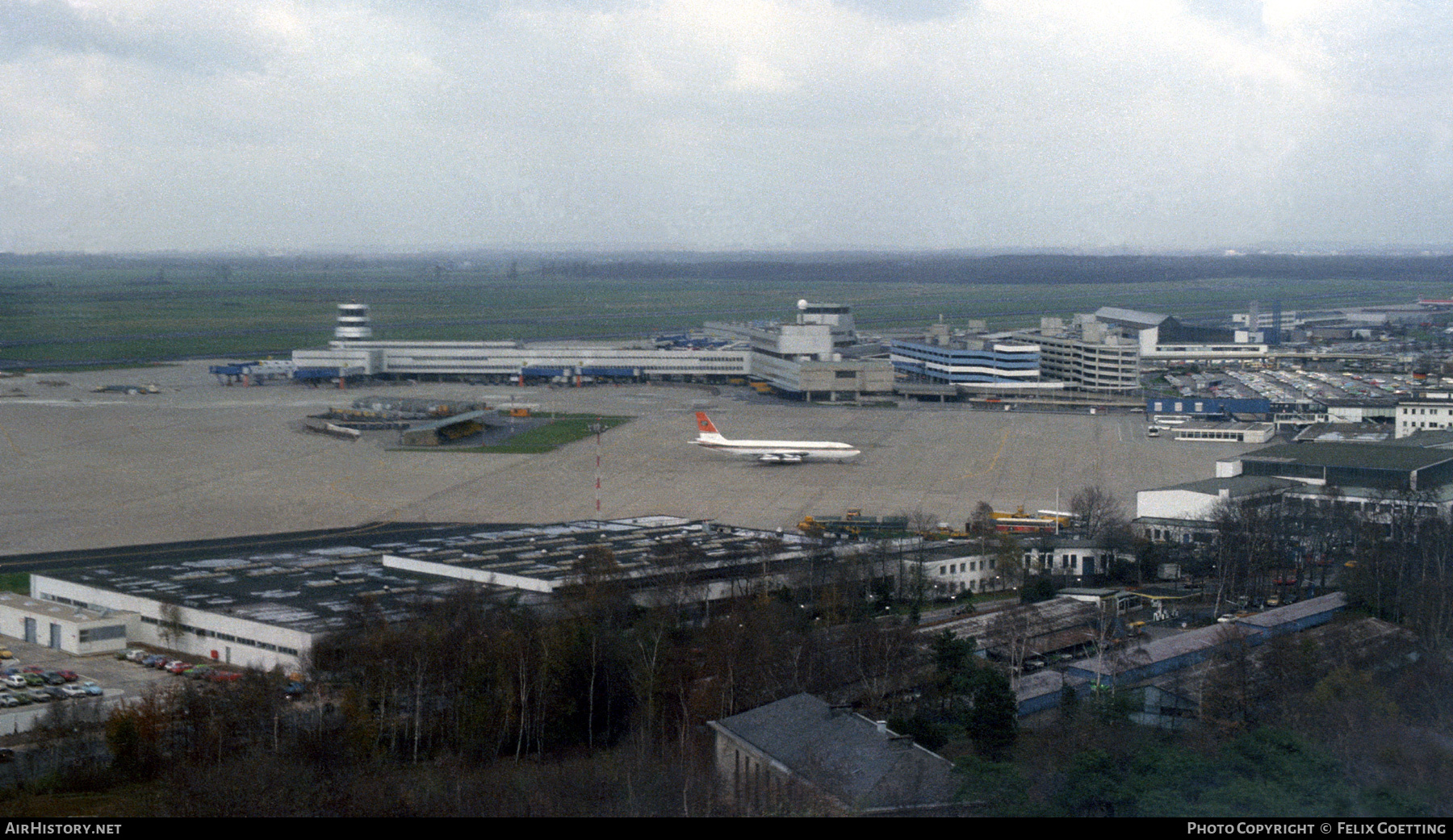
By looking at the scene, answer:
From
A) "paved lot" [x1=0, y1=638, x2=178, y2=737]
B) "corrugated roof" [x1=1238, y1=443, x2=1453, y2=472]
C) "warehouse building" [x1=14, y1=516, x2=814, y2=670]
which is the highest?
"corrugated roof" [x1=1238, y1=443, x2=1453, y2=472]

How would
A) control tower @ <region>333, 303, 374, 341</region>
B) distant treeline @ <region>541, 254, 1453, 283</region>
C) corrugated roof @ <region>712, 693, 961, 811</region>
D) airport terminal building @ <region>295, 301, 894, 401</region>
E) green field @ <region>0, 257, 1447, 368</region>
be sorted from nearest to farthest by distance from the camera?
corrugated roof @ <region>712, 693, 961, 811</region>
airport terminal building @ <region>295, 301, 894, 401</region>
control tower @ <region>333, 303, 374, 341</region>
green field @ <region>0, 257, 1447, 368</region>
distant treeline @ <region>541, 254, 1453, 283</region>

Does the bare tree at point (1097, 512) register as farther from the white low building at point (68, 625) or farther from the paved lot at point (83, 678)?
the white low building at point (68, 625)

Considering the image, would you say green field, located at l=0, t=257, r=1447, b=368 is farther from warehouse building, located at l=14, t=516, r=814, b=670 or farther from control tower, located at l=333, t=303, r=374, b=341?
warehouse building, located at l=14, t=516, r=814, b=670

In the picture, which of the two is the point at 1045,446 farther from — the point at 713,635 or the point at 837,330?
the point at 837,330

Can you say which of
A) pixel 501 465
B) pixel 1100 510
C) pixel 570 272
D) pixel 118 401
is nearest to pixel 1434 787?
pixel 1100 510

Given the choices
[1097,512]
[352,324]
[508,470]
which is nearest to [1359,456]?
[1097,512]

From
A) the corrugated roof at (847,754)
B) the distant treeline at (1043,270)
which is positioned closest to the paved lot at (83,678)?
the corrugated roof at (847,754)

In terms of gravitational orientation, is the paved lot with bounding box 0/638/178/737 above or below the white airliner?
below

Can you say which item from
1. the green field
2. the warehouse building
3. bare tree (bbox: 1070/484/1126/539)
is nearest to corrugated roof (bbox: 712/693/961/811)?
the warehouse building
